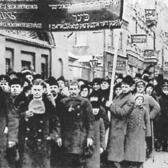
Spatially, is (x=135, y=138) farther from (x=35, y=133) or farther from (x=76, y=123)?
(x=35, y=133)

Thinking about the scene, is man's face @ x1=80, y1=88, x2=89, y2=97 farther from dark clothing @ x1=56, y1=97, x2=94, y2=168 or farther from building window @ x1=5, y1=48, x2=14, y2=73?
building window @ x1=5, y1=48, x2=14, y2=73

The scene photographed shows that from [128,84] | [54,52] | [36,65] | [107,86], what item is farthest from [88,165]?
[54,52]

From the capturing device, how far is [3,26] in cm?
1020

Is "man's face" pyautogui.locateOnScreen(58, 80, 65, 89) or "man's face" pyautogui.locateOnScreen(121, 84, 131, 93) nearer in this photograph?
"man's face" pyautogui.locateOnScreen(121, 84, 131, 93)

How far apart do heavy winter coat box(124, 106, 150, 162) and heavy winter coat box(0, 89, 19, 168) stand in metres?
2.59

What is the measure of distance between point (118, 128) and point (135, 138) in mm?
358

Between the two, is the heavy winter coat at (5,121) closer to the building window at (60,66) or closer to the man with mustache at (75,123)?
the man with mustache at (75,123)

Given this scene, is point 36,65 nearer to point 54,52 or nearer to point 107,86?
point 54,52

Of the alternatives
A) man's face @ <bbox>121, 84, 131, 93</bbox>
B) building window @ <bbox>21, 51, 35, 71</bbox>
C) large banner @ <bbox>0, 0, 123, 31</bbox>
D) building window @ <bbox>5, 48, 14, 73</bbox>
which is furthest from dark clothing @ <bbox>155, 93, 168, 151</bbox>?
building window @ <bbox>21, 51, 35, 71</bbox>

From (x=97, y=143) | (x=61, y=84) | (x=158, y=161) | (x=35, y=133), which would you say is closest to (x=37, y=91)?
(x=35, y=133)

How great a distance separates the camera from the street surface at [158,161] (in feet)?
33.3

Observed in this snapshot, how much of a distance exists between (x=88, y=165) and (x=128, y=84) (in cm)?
162

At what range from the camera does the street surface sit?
10155 millimetres

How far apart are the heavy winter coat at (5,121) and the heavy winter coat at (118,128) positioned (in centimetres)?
227
